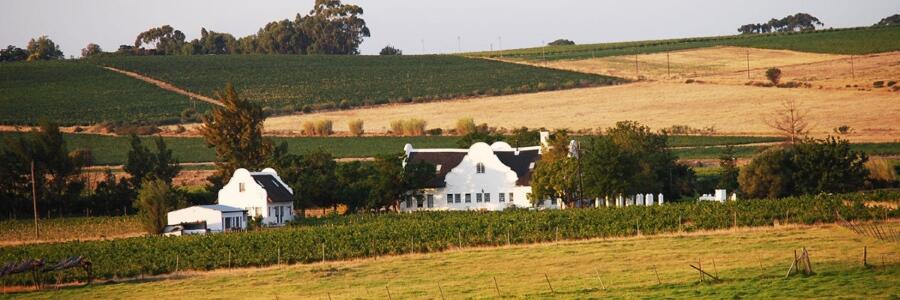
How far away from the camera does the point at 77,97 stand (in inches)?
5719

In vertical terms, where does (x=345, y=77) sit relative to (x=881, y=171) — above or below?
above

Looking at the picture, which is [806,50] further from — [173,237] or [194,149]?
[173,237]

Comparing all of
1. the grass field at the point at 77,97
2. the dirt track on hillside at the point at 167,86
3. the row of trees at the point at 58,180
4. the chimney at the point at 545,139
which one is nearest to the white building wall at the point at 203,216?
the row of trees at the point at 58,180

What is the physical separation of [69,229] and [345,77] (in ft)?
262

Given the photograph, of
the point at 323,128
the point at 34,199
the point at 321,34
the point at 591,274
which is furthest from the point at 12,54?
the point at 591,274

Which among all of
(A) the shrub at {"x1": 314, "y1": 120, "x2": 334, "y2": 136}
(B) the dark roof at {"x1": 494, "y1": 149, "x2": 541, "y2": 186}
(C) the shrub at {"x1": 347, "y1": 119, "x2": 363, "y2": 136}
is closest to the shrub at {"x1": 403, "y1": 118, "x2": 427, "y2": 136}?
(C) the shrub at {"x1": 347, "y1": 119, "x2": 363, "y2": 136}

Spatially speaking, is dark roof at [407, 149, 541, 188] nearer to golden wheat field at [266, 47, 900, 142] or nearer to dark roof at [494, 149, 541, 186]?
dark roof at [494, 149, 541, 186]

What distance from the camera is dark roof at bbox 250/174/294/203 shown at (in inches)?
3385

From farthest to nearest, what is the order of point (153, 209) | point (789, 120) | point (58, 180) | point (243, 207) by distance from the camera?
point (789, 120), point (58, 180), point (243, 207), point (153, 209)

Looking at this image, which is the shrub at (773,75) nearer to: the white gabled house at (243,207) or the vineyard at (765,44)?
the vineyard at (765,44)

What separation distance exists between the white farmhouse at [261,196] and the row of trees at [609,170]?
15226 mm

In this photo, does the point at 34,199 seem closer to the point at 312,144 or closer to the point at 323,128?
the point at 312,144

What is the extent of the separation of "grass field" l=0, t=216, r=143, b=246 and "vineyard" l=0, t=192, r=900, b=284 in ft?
23.9

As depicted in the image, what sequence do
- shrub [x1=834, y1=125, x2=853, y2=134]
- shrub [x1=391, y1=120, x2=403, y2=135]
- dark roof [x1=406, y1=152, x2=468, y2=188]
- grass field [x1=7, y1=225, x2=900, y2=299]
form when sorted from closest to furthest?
grass field [x1=7, y1=225, x2=900, y2=299] → dark roof [x1=406, y1=152, x2=468, y2=188] → shrub [x1=834, y1=125, x2=853, y2=134] → shrub [x1=391, y1=120, x2=403, y2=135]
